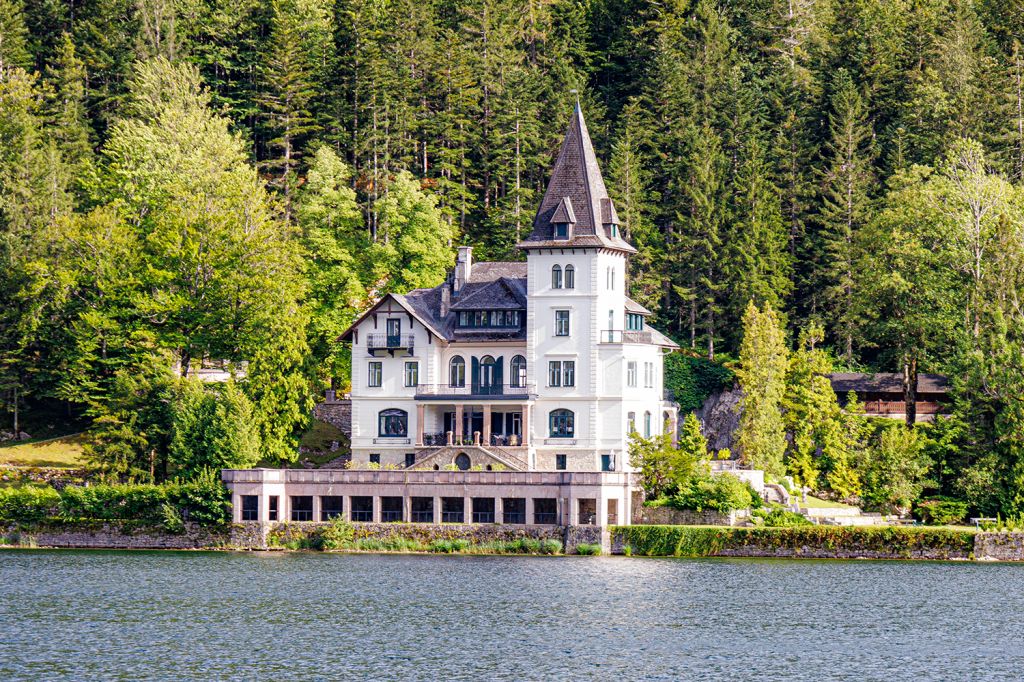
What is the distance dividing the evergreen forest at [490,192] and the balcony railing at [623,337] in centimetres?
517

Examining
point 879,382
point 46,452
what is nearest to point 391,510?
point 46,452

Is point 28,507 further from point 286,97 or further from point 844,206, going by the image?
point 844,206

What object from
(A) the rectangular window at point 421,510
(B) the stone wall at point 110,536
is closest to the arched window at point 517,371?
(A) the rectangular window at point 421,510

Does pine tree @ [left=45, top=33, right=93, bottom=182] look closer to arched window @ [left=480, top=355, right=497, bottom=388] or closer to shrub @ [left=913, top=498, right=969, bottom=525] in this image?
arched window @ [left=480, top=355, right=497, bottom=388]

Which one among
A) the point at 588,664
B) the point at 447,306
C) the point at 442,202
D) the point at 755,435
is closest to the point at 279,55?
the point at 442,202

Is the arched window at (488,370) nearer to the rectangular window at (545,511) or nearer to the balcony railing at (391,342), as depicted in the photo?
the balcony railing at (391,342)

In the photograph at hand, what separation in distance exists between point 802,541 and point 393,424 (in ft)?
78.1

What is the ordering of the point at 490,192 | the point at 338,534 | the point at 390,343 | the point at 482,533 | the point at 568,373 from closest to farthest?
the point at 482,533 → the point at 338,534 → the point at 568,373 → the point at 390,343 → the point at 490,192

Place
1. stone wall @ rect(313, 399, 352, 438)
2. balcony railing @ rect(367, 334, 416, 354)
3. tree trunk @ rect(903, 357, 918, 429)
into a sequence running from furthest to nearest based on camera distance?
stone wall @ rect(313, 399, 352, 438), tree trunk @ rect(903, 357, 918, 429), balcony railing @ rect(367, 334, 416, 354)

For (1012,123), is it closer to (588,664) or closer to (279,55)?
(279,55)

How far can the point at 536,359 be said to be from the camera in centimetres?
8638

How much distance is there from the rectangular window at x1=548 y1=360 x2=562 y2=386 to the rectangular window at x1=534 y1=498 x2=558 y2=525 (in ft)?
31.8

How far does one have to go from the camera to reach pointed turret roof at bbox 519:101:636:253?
282 ft

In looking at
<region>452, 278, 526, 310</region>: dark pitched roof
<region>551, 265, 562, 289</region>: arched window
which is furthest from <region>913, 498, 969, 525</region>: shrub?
<region>452, 278, 526, 310</region>: dark pitched roof
